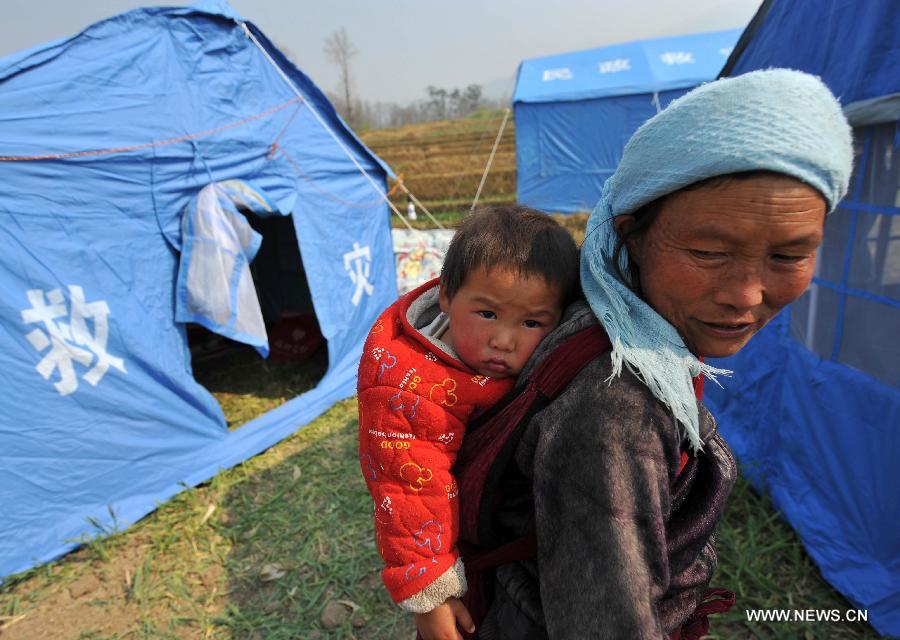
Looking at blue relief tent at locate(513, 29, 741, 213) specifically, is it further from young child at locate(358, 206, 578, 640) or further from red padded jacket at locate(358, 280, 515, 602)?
red padded jacket at locate(358, 280, 515, 602)

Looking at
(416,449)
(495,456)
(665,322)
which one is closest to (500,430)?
(495,456)

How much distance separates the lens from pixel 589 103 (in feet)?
39.3

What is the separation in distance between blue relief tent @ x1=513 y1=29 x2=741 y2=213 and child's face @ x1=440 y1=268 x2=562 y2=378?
38.5 feet

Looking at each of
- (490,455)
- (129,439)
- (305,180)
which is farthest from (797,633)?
(305,180)

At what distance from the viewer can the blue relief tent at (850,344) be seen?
2.33 metres

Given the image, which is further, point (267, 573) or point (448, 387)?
point (267, 573)

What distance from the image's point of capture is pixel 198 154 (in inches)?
146

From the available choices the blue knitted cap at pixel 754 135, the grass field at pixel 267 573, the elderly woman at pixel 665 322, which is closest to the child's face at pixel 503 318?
the elderly woman at pixel 665 322

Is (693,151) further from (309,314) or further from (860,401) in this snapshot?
(309,314)

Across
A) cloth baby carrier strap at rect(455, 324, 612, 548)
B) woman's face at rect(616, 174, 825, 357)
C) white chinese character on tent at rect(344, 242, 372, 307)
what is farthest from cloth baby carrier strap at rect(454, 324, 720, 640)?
white chinese character on tent at rect(344, 242, 372, 307)

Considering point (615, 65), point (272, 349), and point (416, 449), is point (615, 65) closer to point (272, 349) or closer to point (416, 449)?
point (272, 349)

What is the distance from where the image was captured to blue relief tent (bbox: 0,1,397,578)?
288 centimetres
